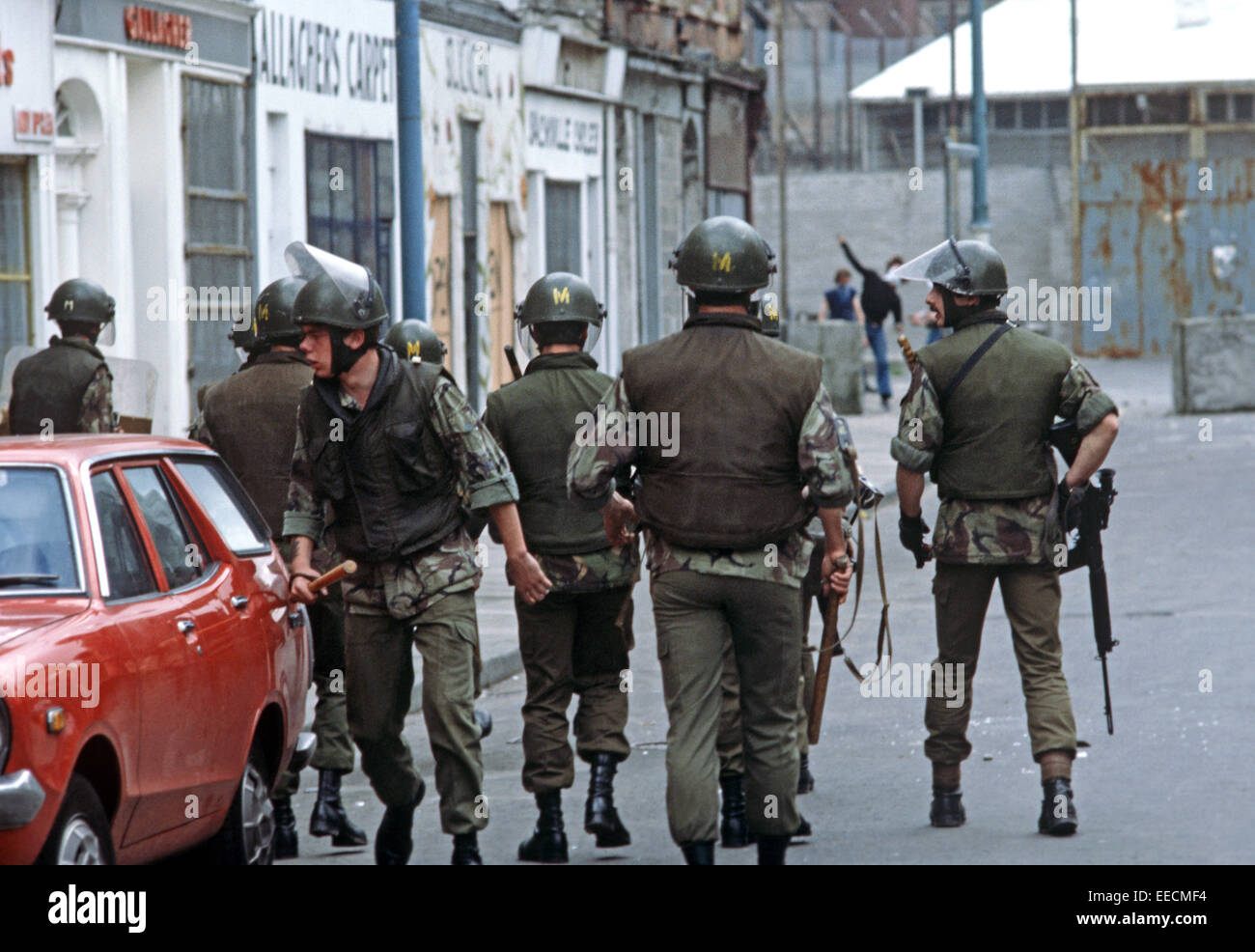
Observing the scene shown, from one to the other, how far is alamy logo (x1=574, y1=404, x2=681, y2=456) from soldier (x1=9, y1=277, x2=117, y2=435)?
3.97m

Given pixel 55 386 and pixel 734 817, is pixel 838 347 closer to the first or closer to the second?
pixel 55 386

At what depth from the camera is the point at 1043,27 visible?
59.4 m

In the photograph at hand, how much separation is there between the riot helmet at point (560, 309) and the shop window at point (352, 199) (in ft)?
38.0

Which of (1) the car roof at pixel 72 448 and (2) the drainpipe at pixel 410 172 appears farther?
(2) the drainpipe at pixel 410 172

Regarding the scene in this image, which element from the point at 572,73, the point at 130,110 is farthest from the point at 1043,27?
the point at 130,110

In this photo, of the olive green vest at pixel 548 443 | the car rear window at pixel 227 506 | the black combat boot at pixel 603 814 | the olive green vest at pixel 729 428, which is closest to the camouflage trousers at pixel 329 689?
the car rear window at pixel 227 506

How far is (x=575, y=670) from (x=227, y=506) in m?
1.34

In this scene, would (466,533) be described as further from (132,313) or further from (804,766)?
(132,313)

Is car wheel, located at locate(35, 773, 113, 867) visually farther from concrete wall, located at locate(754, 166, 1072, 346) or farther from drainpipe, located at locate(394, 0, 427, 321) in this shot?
concrete wall, located at locate(754, 166, 1072, 346)

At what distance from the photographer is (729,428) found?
252 inches

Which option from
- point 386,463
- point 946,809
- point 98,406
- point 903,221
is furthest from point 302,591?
point 903,221

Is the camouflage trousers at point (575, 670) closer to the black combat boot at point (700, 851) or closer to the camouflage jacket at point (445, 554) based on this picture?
the camouflage jacket at point (445, 554)

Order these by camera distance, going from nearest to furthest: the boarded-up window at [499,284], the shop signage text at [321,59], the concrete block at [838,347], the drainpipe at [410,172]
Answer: the drainpipe at [410,172], the shop signage text at [321,59], the boarded-up window at [499,284], the concrete block at [838,347]

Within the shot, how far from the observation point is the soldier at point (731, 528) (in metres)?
6.40
